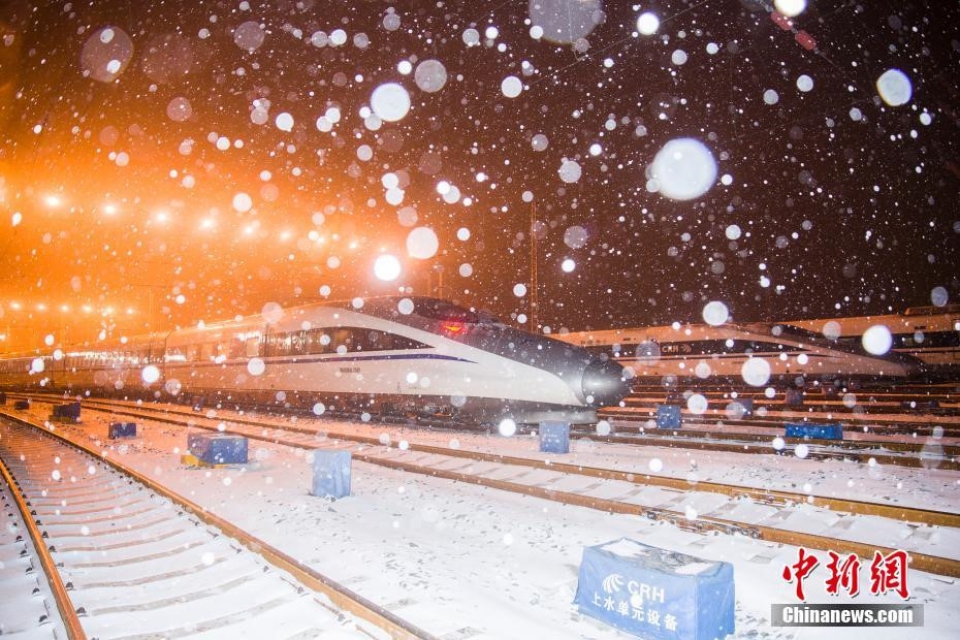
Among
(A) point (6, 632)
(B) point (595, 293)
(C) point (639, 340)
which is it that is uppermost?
(B) point (595, 293)

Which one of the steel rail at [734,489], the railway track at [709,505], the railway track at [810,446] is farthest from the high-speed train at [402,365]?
the railway track at [709,505]

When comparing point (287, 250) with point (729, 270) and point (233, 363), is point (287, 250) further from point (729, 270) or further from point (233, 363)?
point (729, 270)

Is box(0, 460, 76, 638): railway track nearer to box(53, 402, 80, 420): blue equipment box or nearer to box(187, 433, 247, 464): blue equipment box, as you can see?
box(187, 433, 247, 464): blue equipment box

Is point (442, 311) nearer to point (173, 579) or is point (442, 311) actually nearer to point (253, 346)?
point (173, 579)

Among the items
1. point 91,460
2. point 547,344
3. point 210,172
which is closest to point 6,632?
point 91,460

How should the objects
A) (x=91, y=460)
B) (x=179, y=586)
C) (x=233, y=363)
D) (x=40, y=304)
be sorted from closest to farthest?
(x=179, y=586) → (x=91, y=460) → (x=233, y=363) → (x=40, y=304)

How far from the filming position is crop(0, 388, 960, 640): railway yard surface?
3568 mm

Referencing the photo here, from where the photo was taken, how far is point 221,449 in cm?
852

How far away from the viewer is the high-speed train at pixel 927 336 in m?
18.9

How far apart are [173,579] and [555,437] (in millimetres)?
5895

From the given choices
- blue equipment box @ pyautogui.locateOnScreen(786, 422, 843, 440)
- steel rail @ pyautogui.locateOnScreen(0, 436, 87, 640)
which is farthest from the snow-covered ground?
blue equipment box @ pyautogui.locateOnScreen(786, 422, 843, 440)

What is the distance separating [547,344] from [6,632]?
8.27 m

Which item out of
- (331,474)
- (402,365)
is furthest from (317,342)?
(331,474)

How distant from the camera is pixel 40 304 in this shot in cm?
3950
